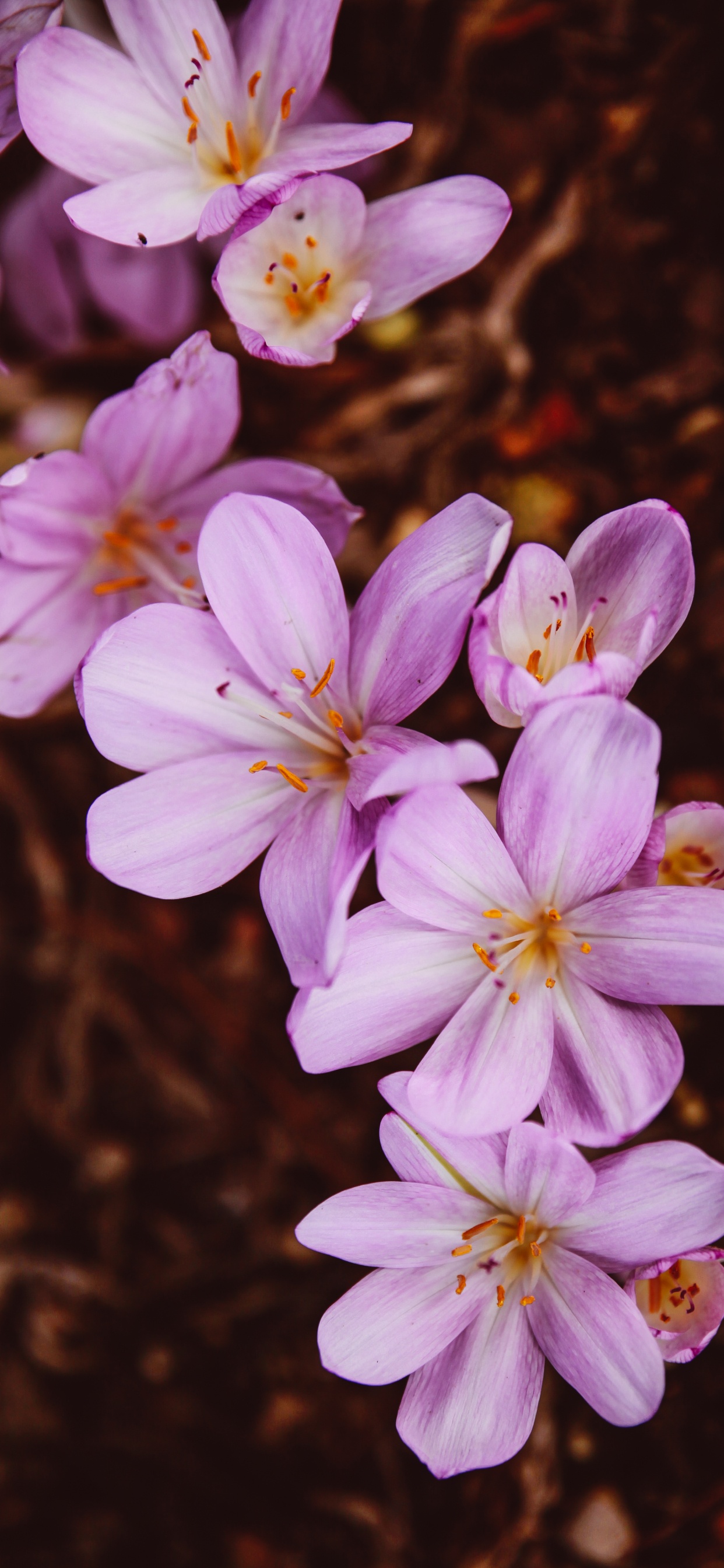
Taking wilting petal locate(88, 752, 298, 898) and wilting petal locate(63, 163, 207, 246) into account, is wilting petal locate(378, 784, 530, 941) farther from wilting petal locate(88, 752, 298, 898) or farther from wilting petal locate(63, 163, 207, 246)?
wilting petal locate(63, 163, 207, 246)

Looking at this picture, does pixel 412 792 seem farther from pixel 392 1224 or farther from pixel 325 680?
pixel 392 1224

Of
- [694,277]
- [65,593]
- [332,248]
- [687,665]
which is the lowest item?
[687,665]

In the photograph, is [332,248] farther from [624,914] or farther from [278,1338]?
[278,1338]

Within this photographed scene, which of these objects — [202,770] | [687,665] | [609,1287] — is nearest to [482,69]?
[687,665]

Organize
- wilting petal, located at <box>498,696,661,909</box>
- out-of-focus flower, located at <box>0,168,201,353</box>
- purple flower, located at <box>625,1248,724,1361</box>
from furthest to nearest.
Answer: out-of-focus flower, located at <box>0,168,201,353</box>
purple flower, located at <box>625,1248,724,1361</box>
wilting petal, located at <box>498,696,661,909</box>

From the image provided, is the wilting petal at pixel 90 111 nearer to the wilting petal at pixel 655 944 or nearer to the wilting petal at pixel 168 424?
the wilting petal at pixel 168 424

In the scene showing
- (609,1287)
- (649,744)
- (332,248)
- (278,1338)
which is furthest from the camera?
(278,1338)

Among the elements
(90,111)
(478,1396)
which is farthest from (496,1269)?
(90,111)

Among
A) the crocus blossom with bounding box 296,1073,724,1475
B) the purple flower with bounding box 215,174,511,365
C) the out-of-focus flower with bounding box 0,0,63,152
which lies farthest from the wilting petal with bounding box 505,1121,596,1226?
the out-of-focus flower with bounding box 0,0,63,152
